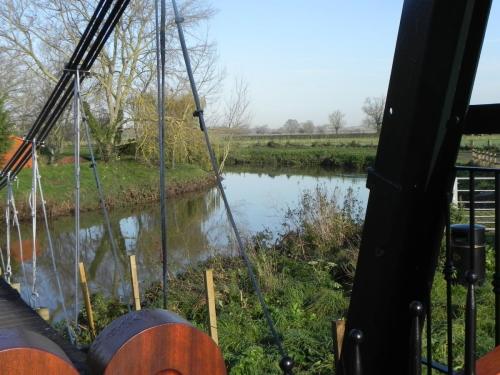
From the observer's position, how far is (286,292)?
6645 millimetres

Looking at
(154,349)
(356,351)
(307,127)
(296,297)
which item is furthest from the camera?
(307,127)

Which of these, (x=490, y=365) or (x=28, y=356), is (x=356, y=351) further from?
(x=28, y=356)

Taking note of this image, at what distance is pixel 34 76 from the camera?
23.2m

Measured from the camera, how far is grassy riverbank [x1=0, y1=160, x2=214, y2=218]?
1845 centimetres

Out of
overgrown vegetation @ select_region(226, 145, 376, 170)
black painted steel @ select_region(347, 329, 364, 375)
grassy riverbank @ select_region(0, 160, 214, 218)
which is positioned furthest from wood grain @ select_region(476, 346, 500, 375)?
overgrown vegetation @ select_region(226, 145, 376, 170)

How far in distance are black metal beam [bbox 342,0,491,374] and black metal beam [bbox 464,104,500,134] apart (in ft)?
1.05

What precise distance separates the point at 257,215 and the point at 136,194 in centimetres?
829

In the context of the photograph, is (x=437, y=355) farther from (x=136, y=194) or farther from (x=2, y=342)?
(x=136, y=194)

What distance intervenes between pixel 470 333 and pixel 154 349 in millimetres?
863

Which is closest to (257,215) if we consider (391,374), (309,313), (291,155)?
(309,313)

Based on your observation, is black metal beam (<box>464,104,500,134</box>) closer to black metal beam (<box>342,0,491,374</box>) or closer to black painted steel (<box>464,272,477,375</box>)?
black metal beam (<box>342,0,491,374</box>)

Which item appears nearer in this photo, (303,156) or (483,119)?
(483,119)

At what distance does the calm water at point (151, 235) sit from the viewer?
9.58 metres

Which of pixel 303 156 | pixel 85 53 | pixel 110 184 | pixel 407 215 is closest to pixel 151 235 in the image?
pixel 110 184
